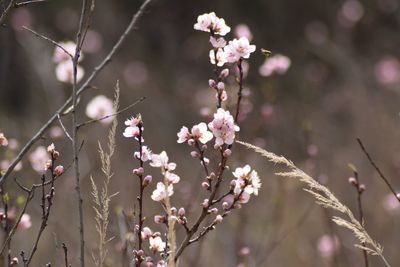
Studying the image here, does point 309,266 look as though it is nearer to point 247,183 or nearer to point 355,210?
point 355,210

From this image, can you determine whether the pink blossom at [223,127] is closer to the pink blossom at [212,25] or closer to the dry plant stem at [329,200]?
the dry plant stem at [329,200]

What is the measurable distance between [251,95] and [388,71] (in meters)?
2.96

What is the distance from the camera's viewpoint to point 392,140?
7.89m

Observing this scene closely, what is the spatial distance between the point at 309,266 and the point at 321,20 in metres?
8.34

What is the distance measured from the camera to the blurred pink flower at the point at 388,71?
37.3 ft

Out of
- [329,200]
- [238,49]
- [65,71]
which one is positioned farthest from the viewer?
[65,71]

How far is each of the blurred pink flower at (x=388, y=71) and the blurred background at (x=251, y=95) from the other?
0.03 meters

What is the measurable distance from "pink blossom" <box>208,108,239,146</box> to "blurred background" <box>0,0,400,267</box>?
3.66 metres

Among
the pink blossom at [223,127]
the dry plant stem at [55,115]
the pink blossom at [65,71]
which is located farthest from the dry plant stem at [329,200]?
the pink blossom at [65,71]

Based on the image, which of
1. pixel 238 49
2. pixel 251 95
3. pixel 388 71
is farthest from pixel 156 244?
pixel 388 71

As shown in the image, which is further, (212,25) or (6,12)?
(6,12)

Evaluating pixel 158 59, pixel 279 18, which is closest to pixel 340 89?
pixel 279 18

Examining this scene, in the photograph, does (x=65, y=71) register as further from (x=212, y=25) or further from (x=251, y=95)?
(x=251, y=95)

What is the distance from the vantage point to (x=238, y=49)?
1.96 metres
